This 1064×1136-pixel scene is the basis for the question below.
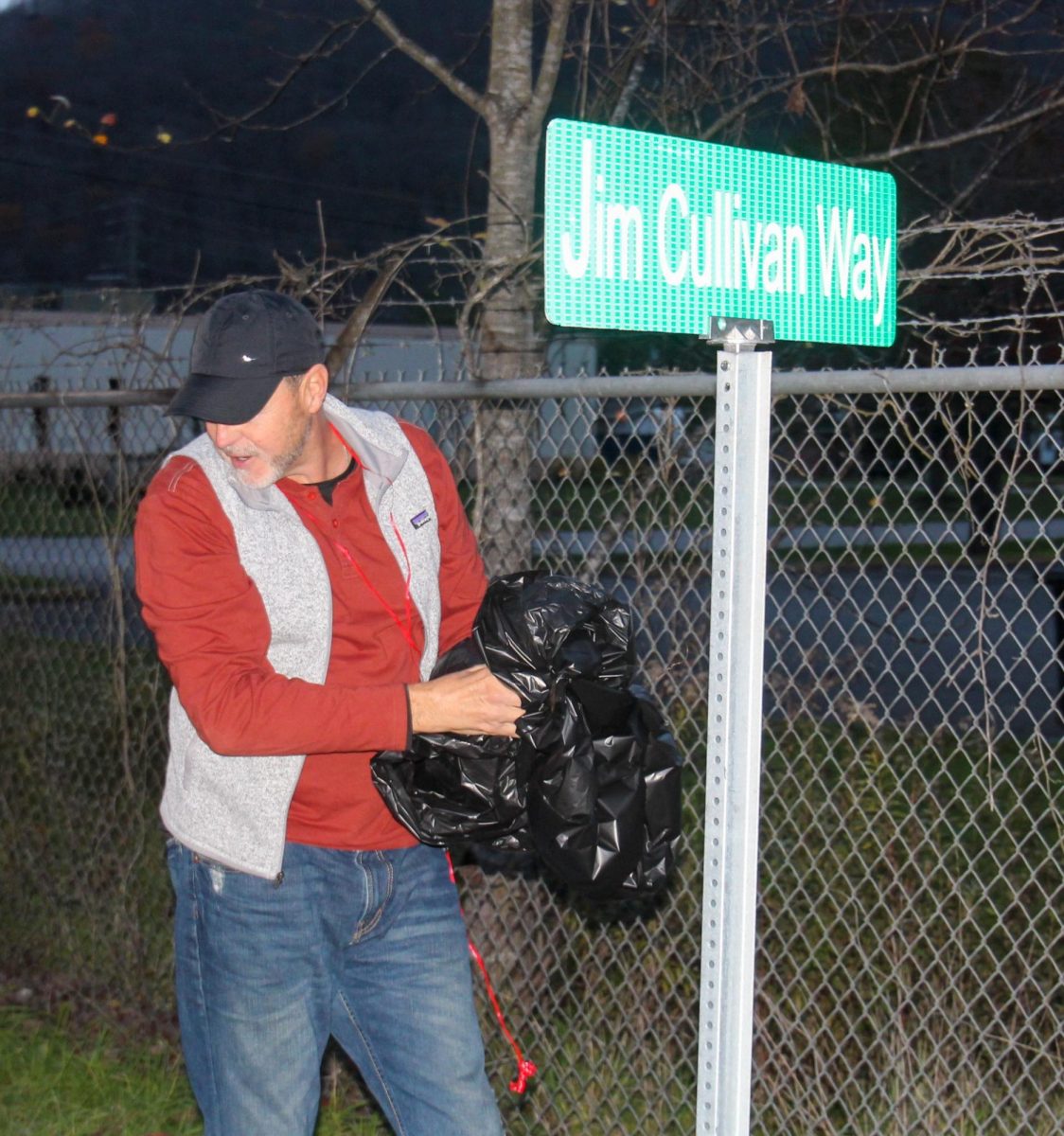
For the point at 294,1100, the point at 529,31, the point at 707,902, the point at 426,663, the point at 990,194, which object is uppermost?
the point at 990,194

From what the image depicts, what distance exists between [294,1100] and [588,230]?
1.52 metres

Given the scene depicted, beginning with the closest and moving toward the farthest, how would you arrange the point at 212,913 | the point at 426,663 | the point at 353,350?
the point at 212,913 < the point at 426,663 < the point at 353,350

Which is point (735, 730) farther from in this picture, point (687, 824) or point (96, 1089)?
point (96, 1089)

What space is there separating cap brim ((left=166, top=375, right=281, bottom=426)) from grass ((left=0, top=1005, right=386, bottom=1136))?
231 centimetres

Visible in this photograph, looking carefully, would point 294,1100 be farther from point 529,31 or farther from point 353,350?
point 529,31

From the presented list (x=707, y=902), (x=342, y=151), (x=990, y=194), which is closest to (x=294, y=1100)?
(x=707, y=902)

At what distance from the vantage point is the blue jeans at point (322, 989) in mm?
2449

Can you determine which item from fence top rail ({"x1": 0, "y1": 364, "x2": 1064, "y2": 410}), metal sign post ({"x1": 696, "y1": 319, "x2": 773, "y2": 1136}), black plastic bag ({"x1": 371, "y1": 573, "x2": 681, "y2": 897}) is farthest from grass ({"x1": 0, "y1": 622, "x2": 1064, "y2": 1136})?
metal sign post ({"x1": 696, "y1": 319, "x2": 773, "y2": 1136})

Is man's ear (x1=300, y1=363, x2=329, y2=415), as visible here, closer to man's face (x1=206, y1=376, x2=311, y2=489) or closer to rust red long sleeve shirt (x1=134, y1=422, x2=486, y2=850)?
man's face (x1=206, y1=376, x2=311, y2=489)

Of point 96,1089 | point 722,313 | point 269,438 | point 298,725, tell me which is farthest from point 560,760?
point 96,1089

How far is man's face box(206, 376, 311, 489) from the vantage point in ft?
7.87

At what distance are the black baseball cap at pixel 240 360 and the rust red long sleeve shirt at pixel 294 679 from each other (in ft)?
0.39

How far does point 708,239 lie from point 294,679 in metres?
0.96

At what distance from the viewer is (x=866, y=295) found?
6.95ft
